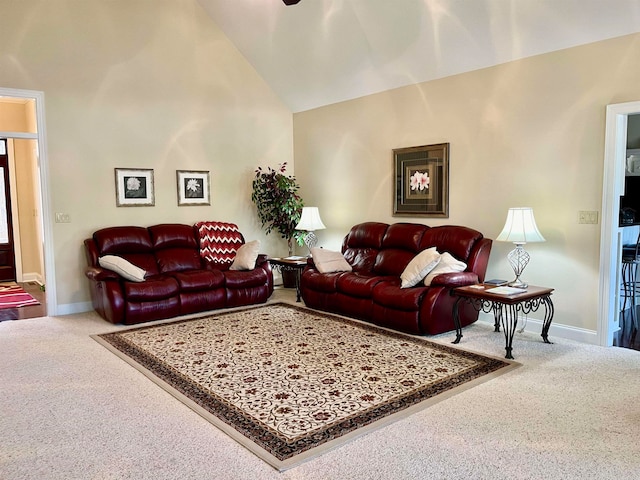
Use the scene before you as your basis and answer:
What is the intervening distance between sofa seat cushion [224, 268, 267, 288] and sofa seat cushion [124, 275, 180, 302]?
625 mm

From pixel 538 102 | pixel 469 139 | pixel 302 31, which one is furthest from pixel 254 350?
pixel 302 31

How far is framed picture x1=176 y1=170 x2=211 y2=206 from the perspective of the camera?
6.42 m

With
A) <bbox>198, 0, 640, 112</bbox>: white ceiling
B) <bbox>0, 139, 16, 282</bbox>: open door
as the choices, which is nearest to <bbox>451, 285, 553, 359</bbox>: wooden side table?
<bbox>198, 0, 640, 112</bbox>: white ceiling

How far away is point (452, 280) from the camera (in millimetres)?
4398

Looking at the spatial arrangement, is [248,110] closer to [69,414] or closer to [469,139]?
[469,139]

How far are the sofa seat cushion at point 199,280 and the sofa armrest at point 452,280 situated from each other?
2470 millimetres

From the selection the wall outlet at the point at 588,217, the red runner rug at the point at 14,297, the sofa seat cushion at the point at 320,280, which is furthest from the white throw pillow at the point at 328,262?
the red runner rug at the point at 14,297

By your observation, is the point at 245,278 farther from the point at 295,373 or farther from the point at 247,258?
the point at 295,373

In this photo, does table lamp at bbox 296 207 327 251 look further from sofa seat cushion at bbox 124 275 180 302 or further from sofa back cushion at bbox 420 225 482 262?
sofa seat cushion at bbox 124 275 180 302

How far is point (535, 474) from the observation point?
88.8 inches

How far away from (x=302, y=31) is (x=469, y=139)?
7.74 ft

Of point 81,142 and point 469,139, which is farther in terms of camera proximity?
point 81,142

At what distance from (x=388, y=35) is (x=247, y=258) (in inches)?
116

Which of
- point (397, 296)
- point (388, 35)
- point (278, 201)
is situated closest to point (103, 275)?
point (278, 201)
